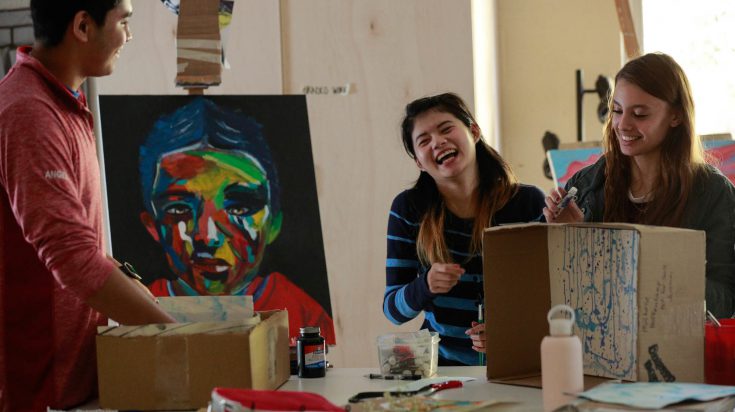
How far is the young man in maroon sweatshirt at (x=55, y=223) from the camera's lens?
4.90 feet

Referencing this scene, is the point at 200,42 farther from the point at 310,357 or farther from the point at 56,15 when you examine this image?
the point at 310,357

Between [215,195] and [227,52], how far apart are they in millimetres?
526

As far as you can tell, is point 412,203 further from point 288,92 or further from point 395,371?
point 288,92

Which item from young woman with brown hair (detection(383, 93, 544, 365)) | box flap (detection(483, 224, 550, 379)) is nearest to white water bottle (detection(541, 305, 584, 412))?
box flap (detection(483, 224, 550, 379))

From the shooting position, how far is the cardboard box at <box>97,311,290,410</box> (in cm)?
154

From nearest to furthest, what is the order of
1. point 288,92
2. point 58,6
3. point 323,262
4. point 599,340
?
point 599,340
point 58,6
point 323,262
point 288,92

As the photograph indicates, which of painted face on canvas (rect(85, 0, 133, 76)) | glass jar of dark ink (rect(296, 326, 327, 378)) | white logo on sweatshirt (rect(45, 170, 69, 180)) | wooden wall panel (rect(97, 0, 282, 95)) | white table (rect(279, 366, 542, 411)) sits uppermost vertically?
wooden wall panel (rect(97, 0, 282, 95))

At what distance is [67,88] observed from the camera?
1.71 metres

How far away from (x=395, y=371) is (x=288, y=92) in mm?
1362

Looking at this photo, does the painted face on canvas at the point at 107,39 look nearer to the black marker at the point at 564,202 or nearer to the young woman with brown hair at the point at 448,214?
the young woman with brown hair at the point at 448,214

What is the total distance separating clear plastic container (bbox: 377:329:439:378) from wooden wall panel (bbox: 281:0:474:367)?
3.46ft

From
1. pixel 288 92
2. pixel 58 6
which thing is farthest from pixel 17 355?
pixel 288 92

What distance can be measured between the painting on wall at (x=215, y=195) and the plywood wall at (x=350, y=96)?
25cm

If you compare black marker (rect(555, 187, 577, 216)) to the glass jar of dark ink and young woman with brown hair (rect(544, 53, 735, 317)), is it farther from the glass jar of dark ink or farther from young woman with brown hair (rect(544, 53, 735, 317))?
the glass jar of dark ink
